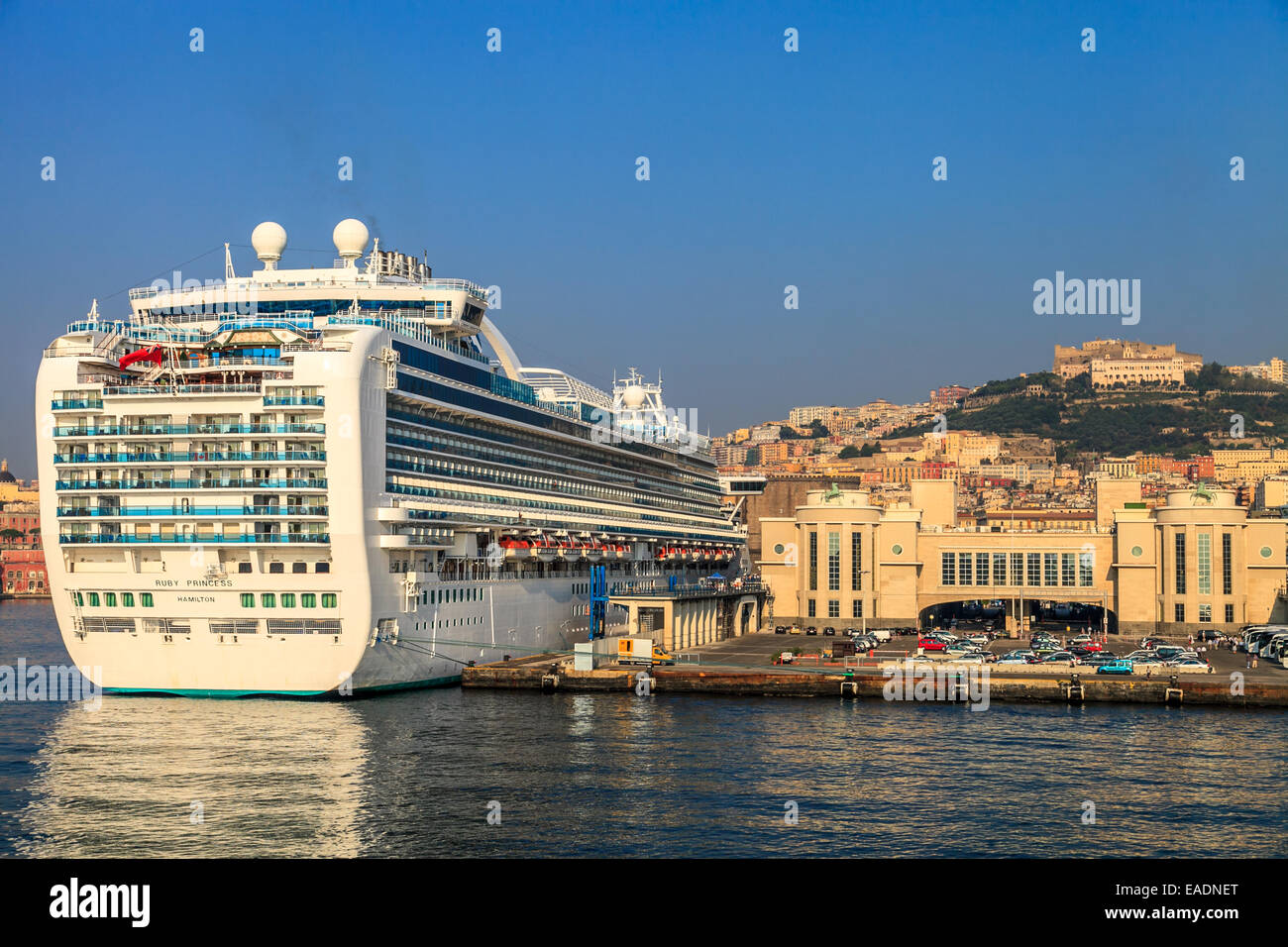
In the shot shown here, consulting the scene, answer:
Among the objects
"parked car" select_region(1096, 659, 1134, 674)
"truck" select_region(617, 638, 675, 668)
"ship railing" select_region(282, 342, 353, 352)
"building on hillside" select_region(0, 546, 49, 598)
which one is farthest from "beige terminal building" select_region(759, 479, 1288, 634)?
"building on hillside" select_region(0, 546, 49, 598)

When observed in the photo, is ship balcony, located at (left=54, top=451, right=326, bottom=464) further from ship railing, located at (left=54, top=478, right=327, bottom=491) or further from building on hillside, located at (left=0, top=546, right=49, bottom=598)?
building on hillside, located at (left=0, top=546, right=49, bottom=598)

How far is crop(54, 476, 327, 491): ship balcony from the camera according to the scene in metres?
41.0

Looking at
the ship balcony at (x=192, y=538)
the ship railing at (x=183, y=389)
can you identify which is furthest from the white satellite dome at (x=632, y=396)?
the ship balcony at (x=192, y=538)

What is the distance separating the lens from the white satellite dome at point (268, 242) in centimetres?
5000

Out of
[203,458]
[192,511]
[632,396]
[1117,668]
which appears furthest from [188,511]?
[632,396]

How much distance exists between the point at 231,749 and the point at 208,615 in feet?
29.4

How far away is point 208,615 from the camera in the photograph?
4084 centimetres

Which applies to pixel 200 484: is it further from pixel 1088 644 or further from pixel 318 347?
pixel 1088 644

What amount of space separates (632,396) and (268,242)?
36773 millimetres

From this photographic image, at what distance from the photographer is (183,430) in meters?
41.4

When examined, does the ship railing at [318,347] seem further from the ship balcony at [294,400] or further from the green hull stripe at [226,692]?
the green hull stripe at [226,692]

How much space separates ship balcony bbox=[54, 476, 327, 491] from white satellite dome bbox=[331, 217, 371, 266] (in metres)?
13.1
